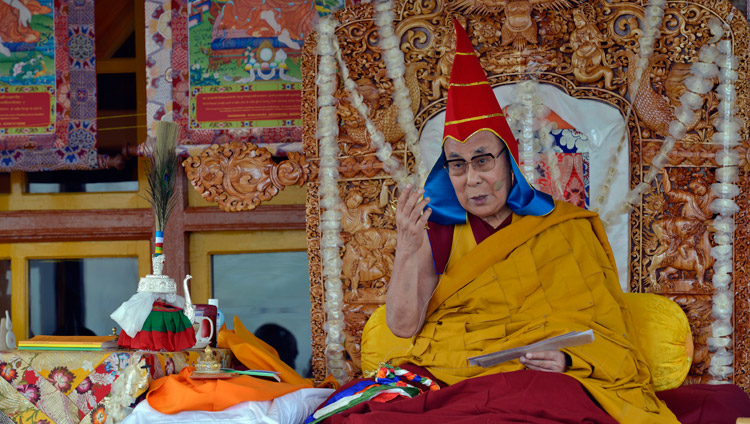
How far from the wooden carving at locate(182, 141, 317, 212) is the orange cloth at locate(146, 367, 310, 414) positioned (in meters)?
1.19

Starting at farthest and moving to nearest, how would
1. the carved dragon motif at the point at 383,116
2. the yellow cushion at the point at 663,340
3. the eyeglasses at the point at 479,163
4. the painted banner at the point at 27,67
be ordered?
the painted banner at the point at 27,67, the carved dragon motif at the point at 383,116, the yellow cushion at the point at 663,340, the eyeglasses at the point at 479,163

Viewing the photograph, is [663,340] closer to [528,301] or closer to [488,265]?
[528,301]

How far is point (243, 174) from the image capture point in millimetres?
3979

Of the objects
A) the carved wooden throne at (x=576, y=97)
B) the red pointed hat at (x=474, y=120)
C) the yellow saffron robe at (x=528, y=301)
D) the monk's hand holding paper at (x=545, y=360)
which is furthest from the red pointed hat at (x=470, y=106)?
the monk's hand holding paper at (x=545, y=360)

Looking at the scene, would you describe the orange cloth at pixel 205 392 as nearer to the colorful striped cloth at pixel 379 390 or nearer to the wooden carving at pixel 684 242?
the colorful striped cloth at pixel 379 390

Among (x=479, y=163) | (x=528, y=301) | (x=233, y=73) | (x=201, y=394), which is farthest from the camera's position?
(x=233, y=73)

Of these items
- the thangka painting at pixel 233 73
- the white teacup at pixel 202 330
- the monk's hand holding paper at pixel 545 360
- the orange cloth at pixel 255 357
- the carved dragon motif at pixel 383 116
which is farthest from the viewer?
the thangka painting at pixel 233 73

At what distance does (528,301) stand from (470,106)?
0.81m

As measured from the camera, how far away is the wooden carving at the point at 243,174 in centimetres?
397

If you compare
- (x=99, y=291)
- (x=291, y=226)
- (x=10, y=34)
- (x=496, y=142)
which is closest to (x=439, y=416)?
(x=496, y=142)

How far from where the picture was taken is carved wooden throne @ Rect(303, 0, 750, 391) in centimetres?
374

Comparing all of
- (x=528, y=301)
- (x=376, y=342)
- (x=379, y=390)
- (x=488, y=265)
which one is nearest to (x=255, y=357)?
(x=376, y=342)

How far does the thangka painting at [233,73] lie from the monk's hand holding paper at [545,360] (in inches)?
83.2

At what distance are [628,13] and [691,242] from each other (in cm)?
116
